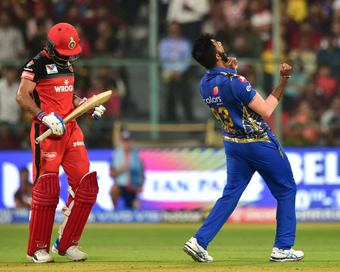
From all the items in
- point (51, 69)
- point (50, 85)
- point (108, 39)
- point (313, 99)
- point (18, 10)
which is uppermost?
point (18, 10)

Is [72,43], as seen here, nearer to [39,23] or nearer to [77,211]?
[77,211]

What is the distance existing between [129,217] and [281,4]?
5491 millimetres

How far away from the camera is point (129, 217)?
11.2m

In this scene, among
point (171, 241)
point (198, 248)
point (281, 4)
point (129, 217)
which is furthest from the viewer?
point (281, 4)

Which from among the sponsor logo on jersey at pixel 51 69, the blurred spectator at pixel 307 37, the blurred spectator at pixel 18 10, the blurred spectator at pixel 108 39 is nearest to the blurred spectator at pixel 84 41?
the blurred spectator at pixel 108 39

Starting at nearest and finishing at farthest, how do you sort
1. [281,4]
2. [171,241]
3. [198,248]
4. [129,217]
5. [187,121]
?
1. [198,248]
2. [171,241]
3. [129,217]
4. [187,121]
5. [281,4]

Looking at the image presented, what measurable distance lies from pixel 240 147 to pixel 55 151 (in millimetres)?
1781

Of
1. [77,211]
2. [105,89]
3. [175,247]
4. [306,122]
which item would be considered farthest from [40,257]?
[306,122]

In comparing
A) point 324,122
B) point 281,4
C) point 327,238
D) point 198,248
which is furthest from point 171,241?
point 281,4

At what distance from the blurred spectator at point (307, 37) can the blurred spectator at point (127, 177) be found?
4.04 m

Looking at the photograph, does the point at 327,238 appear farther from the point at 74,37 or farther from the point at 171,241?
the point at 74,37

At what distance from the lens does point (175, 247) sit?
7961mm

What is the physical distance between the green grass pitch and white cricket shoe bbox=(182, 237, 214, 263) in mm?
105

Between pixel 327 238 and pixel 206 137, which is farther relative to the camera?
pixel 206 137
